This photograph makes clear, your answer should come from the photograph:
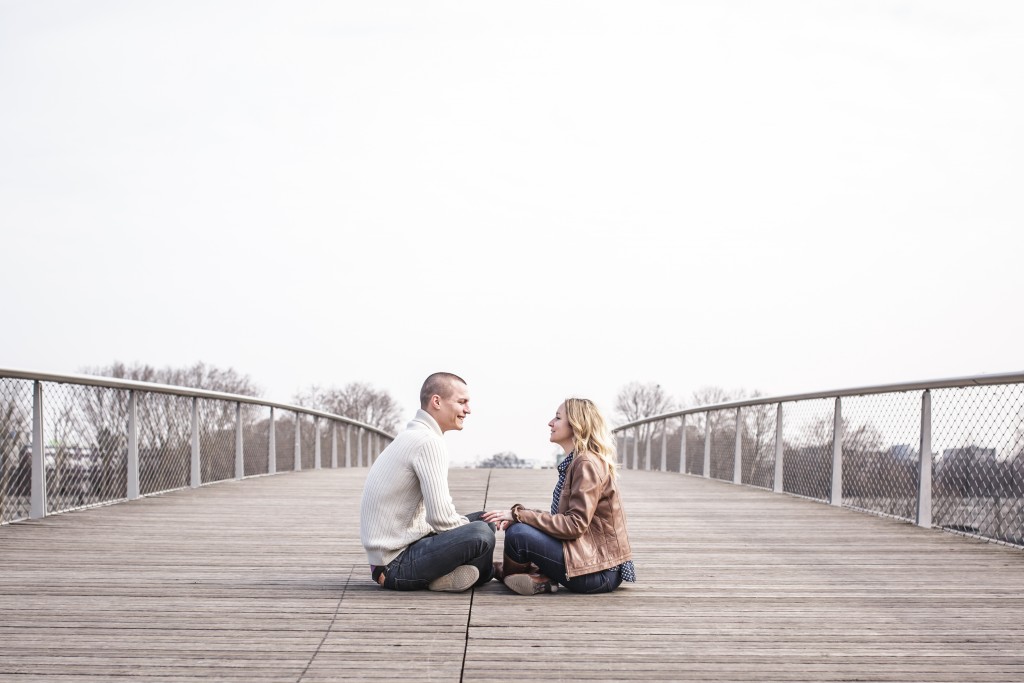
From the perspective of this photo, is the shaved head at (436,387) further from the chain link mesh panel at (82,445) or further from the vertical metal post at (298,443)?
the vertical metal post at (298,443)

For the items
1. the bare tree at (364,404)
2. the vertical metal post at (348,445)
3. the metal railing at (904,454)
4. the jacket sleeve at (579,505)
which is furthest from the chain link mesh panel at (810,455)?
the bare tree at (364,404)

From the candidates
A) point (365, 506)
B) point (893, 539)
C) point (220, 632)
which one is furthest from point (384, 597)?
point (893, 539)

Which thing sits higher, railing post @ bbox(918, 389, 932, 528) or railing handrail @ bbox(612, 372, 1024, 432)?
railing handrail @ bbox(612, 372, 1024, 432)

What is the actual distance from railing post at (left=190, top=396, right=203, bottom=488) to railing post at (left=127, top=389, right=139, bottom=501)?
1.18 meters

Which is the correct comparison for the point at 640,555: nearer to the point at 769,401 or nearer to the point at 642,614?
the point at 642,614

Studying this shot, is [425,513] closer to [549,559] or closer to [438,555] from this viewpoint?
[438,555]

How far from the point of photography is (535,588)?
5082 mm

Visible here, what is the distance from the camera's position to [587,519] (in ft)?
16.3

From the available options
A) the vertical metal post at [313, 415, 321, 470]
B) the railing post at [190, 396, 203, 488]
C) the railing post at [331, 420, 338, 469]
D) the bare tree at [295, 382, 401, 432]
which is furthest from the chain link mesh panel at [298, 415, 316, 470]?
the bare tree at [295, 382, 401, 432]

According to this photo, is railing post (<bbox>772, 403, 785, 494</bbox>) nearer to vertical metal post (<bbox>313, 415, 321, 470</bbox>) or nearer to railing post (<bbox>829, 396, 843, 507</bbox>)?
railing post (<bbox>829, 396, 843, 507</bbox>)

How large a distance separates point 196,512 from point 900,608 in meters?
6.10

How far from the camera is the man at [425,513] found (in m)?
4.93

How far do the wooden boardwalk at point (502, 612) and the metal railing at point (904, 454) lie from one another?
0.33 m

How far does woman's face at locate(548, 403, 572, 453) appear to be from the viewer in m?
5.13
